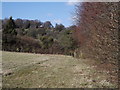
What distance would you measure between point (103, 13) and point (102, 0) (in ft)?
0.98

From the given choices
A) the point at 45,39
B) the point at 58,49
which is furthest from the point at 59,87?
the point at 45,39

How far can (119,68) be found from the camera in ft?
15.8

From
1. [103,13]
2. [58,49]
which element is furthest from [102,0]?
[58,49]

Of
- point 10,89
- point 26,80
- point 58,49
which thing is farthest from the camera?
point 58,49

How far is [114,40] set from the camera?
4.66m

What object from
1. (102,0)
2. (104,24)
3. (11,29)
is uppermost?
(11,29)

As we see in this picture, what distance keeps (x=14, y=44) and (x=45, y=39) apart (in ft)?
15.1

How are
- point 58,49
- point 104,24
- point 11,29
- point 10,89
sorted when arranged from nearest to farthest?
point 104,24 → point 10,89 → point 58,49 → point 11,29

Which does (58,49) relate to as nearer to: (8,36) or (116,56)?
(8,36)

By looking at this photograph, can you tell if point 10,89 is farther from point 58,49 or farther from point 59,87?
point 58,49

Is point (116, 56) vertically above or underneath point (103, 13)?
underneath

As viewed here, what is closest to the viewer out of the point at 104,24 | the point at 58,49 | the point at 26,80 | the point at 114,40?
the point at 114,40

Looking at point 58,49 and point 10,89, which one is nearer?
point 10,89

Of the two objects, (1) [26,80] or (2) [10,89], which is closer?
(2) [10,89]
